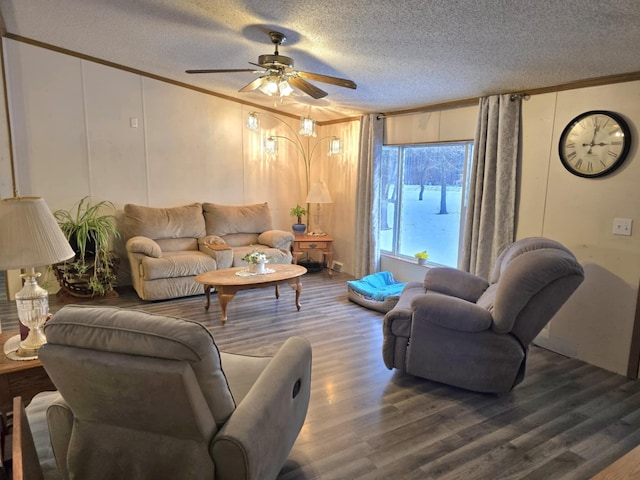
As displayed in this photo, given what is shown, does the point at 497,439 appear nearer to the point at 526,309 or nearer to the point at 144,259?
the point at 526,309

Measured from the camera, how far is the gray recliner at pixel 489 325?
8.05 ft

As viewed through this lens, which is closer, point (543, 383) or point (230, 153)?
point (543, 383)

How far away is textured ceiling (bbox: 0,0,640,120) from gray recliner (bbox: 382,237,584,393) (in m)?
1.27

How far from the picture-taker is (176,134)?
5.39 metres

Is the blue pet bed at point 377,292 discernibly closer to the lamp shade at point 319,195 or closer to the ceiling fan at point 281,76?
the lamp shade at point 319,195

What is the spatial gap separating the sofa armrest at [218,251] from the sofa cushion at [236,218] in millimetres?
342

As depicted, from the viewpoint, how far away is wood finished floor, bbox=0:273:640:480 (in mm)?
→ 2076

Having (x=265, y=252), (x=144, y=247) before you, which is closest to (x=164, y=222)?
(x=144, y=247)

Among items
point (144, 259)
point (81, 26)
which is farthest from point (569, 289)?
point (81, 26)

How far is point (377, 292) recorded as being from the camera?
14.6ft

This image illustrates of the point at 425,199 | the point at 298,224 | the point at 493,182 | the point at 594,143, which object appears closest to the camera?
the point at 594,143

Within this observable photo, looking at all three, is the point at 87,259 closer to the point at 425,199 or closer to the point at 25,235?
the point at 25,235

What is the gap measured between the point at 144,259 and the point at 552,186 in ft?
13.0

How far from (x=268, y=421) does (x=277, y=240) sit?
401 centimetres
